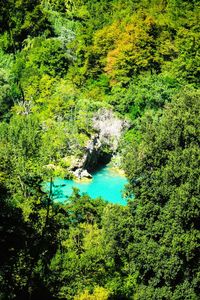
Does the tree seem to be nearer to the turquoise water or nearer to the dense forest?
the dense forest

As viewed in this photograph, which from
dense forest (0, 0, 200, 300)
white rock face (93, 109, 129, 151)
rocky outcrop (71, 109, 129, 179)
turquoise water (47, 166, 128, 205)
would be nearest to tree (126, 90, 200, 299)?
dense forest (0, 0, 200, 300)

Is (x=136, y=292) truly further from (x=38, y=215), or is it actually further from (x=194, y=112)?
(x=194, y=112)

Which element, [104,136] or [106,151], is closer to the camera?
[106,151]

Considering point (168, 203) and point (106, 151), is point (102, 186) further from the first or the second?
point (168, 203)

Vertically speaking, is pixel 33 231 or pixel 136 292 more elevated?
pixel 33 231

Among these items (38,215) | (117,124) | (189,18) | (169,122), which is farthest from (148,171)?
(189,18)

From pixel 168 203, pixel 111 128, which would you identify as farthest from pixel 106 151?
pixel 168 203

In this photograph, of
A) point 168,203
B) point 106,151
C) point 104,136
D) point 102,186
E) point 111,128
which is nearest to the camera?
point 168,203
